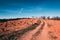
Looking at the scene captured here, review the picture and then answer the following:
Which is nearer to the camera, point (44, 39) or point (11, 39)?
point (44, 39)

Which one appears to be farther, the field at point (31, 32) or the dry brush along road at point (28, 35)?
the field at point (31, 32)

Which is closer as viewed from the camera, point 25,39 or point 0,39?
point 25,39

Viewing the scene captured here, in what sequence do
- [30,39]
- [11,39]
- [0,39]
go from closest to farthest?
1. [30,39]
2. [11,39]
3. [0,39]

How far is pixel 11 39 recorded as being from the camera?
64.8ft

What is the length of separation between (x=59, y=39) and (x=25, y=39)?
20.7 feet

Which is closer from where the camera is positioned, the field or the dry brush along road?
the dry brush along road

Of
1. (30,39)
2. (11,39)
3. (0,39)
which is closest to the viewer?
(30,39)

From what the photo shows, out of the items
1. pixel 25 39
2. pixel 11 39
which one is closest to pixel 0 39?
pixel 11 39

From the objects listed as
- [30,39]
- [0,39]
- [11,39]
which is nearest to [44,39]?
[30,39]

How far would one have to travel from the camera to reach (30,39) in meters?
18.2

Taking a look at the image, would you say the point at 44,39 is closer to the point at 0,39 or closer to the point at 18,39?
the point at 18,39

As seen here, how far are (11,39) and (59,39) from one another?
8472 mm

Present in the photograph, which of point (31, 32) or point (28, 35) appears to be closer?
point (28, 35)

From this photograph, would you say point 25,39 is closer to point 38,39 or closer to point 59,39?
point 38,39
